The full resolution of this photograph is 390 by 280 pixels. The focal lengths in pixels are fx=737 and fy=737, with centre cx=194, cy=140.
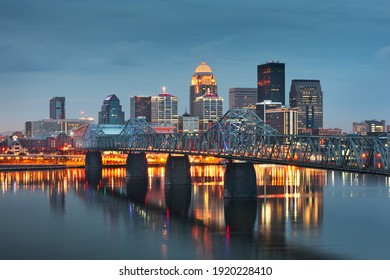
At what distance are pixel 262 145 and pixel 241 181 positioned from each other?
5.59m

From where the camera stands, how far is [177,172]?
122938 mm

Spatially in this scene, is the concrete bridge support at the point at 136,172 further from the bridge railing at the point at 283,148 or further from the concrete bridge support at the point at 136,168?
the bridge railing at the point at 283,148

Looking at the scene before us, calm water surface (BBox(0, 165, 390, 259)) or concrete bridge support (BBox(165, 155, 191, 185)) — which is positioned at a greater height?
concrete bridge support (BBox(165, 155, 191, 185))

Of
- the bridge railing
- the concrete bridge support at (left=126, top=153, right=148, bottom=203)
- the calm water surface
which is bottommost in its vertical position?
the calm water surface

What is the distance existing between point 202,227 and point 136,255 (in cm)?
1575

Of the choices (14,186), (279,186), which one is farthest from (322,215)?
(14,186)

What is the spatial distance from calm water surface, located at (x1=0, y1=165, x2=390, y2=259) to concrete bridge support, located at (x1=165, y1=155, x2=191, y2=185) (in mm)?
3033

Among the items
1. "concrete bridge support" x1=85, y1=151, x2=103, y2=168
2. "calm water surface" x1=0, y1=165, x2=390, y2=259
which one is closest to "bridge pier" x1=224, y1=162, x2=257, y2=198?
"calm water surface" x1=0, y1=165, x2=390, y2=259

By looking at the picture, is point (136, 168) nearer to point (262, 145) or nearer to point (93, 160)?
point (93, 160)

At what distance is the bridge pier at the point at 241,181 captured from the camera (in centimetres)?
9662

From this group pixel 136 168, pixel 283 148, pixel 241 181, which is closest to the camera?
pixel 283 148

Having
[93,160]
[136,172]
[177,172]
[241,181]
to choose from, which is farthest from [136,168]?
[241,181]

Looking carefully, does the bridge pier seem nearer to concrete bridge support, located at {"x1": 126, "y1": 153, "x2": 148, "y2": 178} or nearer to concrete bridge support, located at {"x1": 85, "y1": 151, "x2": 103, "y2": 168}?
concrete bridge support, located at {"x1": 126, "y1": 153, "x2": 148, "y2": 178}

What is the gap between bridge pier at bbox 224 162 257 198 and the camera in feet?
317
